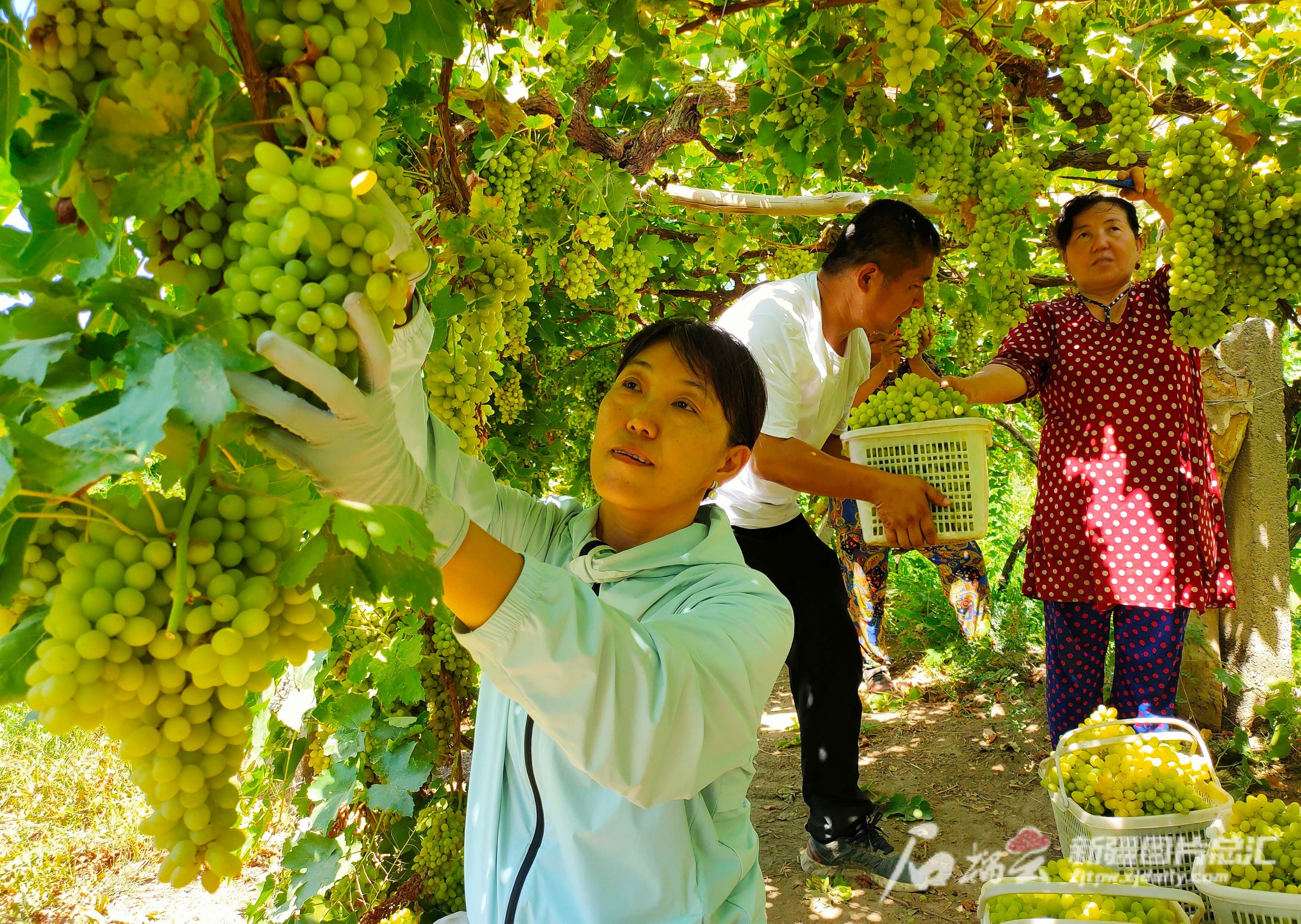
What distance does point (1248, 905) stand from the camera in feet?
7.09

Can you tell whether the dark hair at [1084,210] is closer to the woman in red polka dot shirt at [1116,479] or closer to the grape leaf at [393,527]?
the woman in red polka dot shirt at [1116,479]

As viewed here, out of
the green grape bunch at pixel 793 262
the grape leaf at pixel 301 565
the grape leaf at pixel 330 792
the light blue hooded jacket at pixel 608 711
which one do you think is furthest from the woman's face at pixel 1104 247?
the grape leaf at pixel 301 565

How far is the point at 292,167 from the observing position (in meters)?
0.75

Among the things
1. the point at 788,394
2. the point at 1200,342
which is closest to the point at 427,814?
the point at 788,394

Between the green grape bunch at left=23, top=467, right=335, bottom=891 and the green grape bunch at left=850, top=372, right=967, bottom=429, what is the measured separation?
2785mm

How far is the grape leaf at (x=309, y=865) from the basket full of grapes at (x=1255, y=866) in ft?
8.53

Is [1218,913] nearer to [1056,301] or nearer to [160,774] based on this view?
[1056,301]

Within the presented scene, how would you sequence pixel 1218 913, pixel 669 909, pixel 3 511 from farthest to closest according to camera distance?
pixel 1218 913 < pixel 669 909 < pixel 3 511

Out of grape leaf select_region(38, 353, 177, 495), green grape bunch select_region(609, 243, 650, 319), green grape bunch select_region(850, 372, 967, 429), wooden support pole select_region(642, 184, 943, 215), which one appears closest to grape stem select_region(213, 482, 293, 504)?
grape leaf select_region(38, 353, 177, 495)

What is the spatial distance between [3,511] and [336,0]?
21.7 inches

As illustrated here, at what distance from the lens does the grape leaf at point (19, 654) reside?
2.29 ft

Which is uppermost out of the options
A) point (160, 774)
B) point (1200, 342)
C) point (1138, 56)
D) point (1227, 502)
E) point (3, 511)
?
point (1138, 56)

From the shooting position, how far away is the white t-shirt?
10.3ft

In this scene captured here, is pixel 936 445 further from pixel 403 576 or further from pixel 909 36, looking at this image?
pixel 403 576
